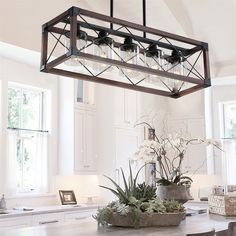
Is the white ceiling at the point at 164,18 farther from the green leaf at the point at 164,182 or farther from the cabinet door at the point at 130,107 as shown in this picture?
the green leaf at the point at 164,182

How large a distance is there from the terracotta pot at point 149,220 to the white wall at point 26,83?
10.2 feet

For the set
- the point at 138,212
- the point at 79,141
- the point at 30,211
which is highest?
the point at 79,141

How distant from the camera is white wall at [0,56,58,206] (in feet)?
19.0

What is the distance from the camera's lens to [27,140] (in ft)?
20.6

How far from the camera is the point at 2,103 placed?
230 inches

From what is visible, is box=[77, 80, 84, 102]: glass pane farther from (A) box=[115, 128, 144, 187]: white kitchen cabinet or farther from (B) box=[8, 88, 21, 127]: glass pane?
(B) box=[8, 88, 21, 127]: glass pane

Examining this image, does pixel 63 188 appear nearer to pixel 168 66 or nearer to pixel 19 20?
pixel 19 20

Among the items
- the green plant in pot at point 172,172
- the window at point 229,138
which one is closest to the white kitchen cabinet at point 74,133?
the window at point 229,138

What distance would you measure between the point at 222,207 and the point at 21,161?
3.37m

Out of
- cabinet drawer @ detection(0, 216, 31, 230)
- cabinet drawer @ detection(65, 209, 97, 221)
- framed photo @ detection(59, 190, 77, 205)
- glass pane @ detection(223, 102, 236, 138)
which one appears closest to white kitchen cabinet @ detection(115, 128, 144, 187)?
framed photo @ detection(59, 190, 77, 205)

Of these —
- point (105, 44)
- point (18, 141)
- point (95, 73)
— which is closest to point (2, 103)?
point (18, 141)

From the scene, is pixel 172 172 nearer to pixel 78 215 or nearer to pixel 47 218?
pixel 47 218

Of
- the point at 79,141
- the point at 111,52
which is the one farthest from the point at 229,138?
the point at 111,52

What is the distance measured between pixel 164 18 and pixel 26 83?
2.22 metres
